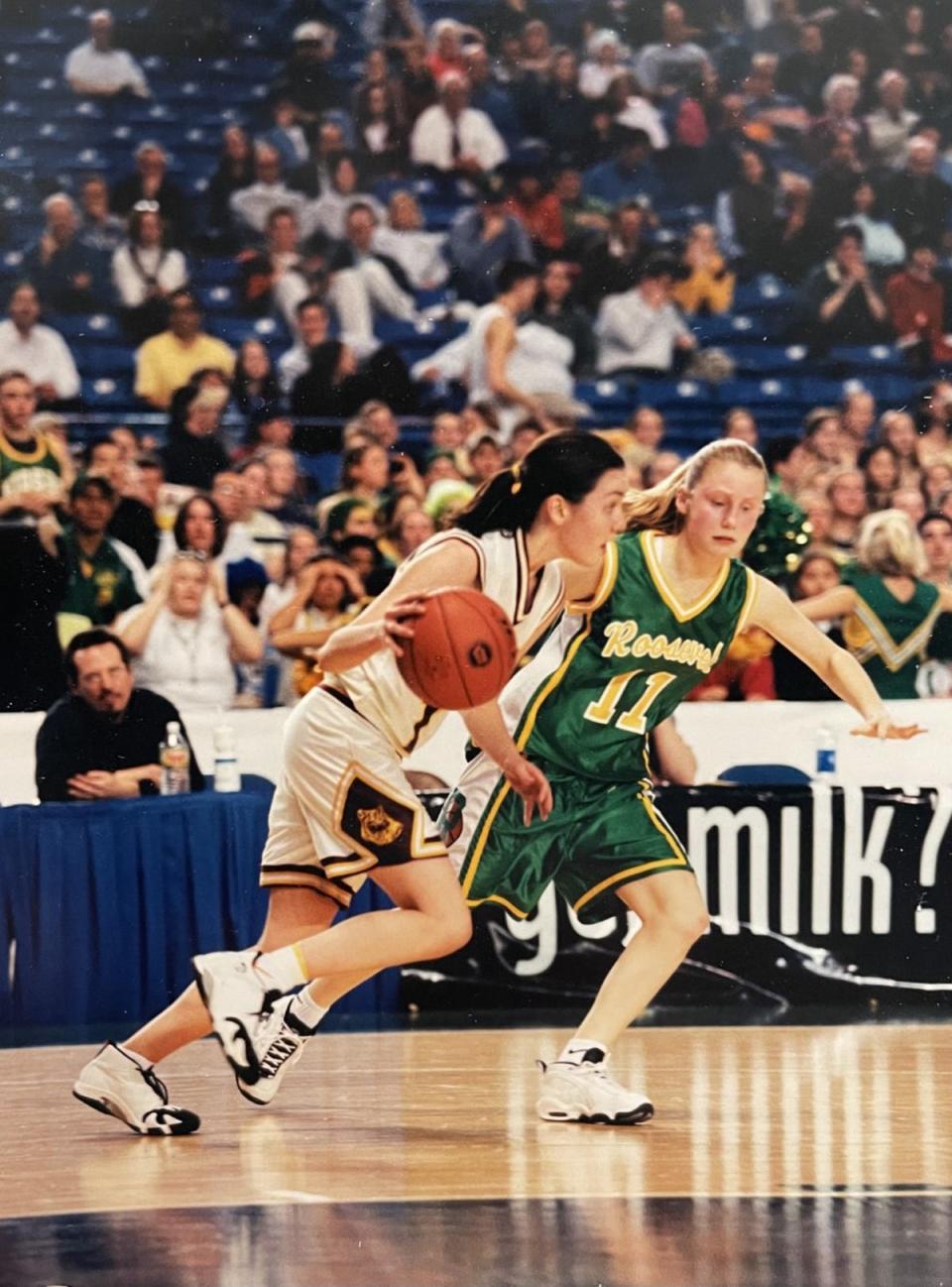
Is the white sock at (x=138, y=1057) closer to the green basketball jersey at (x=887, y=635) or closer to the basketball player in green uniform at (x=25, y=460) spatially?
the green basketball jersey at (x=887, y=635)

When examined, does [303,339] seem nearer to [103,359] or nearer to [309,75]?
[103,359]

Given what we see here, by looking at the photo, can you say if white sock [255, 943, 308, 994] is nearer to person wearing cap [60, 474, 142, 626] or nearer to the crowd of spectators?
the crowd of spectators

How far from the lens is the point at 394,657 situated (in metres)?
5.18

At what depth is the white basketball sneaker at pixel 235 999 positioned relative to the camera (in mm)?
5020

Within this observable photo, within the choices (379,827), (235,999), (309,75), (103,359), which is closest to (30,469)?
(103,359)

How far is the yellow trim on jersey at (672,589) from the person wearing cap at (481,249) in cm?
779

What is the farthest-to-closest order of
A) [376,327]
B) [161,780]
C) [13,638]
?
[376,327] → [13,638] → [161,780]

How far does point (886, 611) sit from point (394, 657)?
4842mm

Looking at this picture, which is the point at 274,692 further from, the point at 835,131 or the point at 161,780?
the point at 835,131

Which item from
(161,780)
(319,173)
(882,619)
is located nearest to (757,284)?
(319,173)

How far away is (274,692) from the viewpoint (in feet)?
31.6

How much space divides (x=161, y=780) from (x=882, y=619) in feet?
11.2

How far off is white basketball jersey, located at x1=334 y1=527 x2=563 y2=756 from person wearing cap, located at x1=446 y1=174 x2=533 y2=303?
8.29 metres

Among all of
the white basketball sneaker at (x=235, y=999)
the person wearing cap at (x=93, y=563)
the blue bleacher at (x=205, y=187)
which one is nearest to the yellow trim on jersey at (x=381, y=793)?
the white basketball sneaker at (x=235, y=999)
